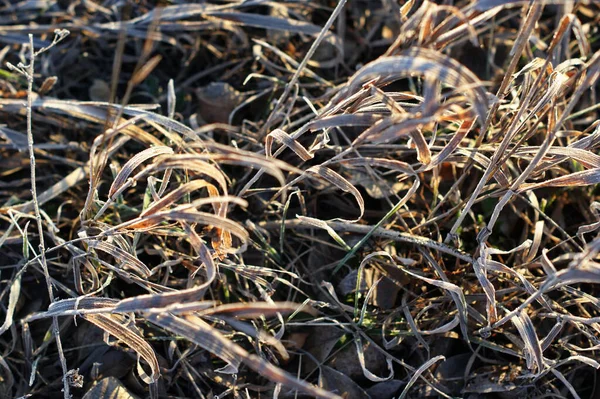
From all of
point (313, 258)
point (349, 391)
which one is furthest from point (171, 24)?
point (349, 391)

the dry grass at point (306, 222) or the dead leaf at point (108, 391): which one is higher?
the dry grass at point (306, 222)

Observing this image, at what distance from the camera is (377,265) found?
1451 mm

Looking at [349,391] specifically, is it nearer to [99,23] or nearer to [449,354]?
[449,354]

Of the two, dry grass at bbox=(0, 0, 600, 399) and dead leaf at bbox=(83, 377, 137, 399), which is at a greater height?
dry grass at bbox=(0, 0, 600, 399)

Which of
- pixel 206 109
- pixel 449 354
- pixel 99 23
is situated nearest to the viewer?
pixel 449 354

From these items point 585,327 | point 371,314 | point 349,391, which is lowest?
point 349,391

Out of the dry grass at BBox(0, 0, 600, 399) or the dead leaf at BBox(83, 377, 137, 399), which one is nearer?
the dry grass at BBox(0, 0, 600, 399)

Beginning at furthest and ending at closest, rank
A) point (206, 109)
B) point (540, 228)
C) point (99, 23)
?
point (99, 23), point (206, 109), point (540, 228)

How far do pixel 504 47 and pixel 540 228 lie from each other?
776mm

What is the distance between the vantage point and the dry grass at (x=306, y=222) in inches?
44.1

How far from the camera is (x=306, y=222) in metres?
1.34

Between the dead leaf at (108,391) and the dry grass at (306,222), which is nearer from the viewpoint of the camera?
the dry grass at (306,222)

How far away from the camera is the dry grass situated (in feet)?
3.67

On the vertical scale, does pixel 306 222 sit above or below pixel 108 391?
above
